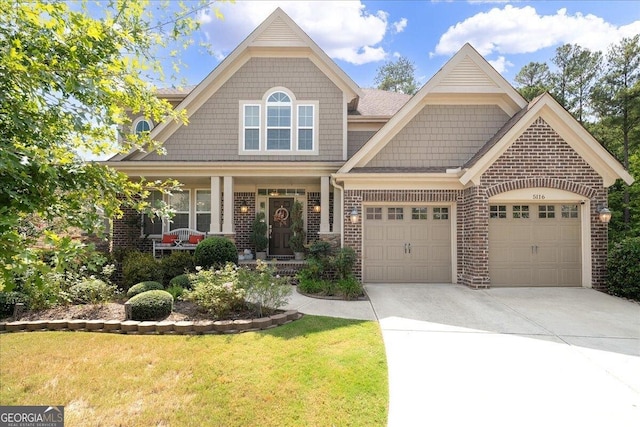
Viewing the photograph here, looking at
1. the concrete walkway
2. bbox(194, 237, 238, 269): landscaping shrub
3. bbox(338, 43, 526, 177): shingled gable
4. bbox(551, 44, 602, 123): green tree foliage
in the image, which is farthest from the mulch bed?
bbox(551, 44, 602, 123): green tree foliage

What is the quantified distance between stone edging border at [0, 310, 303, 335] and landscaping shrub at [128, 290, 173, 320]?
0.17 metres

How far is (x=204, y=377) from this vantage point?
4238mm

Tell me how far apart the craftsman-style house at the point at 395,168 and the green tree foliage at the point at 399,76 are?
2037 cm

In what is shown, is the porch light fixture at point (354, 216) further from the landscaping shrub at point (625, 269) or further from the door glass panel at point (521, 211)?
the landscaping shrub at point (625, 269)

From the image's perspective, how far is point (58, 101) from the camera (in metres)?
3.04

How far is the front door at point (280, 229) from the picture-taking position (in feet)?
40.8

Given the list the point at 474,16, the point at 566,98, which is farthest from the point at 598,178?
the point at 566,98

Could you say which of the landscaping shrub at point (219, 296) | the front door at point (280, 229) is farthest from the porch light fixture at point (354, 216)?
the landscaping shrub at point (219, 296)

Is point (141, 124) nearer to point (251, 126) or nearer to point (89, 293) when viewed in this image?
point (251, 126)

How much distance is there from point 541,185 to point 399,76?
25881mm

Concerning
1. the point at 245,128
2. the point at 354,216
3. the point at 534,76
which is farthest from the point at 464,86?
the point at 534,76

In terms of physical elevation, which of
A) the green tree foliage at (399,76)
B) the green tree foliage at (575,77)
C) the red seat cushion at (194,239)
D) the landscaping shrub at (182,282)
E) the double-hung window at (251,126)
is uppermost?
the green tree foliage at (399,76)

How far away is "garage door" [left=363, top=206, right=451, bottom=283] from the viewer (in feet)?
32.3

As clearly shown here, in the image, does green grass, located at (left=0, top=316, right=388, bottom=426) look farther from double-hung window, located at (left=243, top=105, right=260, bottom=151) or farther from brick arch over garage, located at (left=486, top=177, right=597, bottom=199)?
double-hung window, located at (left=243, top=105, right=260, bottom=151)
